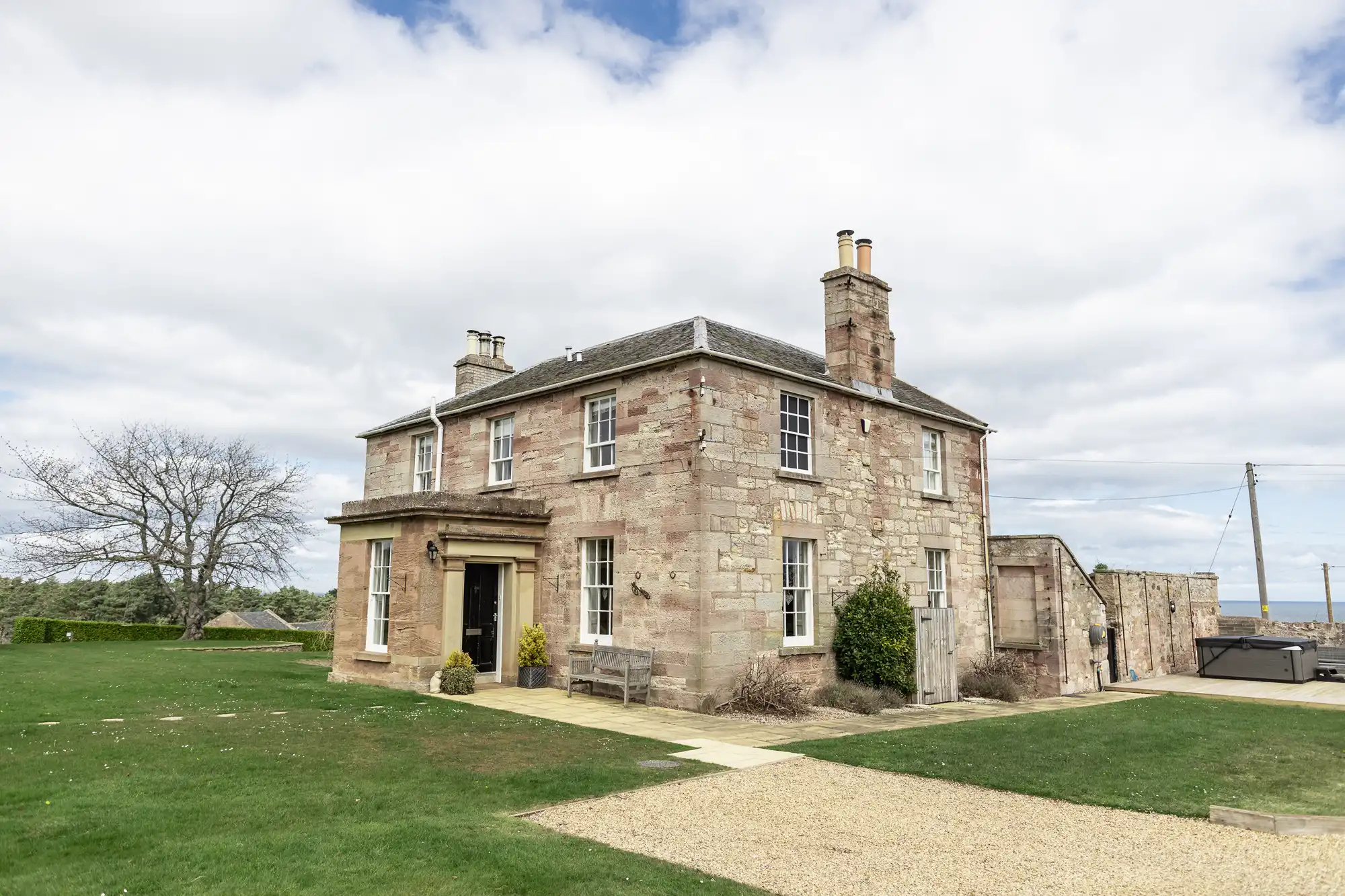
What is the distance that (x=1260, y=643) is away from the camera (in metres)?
23.1

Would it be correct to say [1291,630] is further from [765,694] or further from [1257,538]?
[765,694]

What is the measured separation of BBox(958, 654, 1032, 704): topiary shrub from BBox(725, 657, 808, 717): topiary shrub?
576cm

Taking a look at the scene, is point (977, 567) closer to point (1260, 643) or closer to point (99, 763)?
point (1260, 643)

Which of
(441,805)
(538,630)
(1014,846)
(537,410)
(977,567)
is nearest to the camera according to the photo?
(1014,846)

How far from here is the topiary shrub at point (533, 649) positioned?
16984 mm

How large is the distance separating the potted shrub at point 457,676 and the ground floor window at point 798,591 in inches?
229

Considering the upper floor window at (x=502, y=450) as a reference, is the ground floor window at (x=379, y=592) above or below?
below

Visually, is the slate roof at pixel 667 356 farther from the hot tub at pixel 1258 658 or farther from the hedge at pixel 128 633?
the hedge at pixel 128 633

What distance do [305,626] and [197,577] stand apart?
8077 millimetres

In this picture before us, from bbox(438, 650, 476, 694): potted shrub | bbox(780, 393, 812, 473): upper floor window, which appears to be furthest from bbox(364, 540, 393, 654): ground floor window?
bbox(780, 393, 812, 473): upper floor window

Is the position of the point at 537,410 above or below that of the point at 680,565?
above

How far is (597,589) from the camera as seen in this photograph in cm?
1686

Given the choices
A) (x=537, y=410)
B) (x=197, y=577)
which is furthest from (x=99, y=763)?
(x=197, y=577)

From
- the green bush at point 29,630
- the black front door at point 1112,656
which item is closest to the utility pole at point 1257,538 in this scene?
the black front door at point 1112,656
